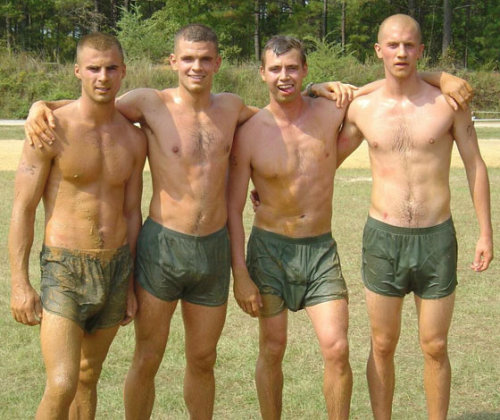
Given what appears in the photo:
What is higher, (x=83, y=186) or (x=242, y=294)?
(x=83, y=186)

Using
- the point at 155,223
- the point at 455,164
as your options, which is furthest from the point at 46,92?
the point at 155,223

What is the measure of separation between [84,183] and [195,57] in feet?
3.27

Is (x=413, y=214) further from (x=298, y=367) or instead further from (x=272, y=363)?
(x=298, y=367)

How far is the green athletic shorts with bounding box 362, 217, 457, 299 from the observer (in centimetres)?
489

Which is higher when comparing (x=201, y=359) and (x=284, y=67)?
(x=284, y=67)

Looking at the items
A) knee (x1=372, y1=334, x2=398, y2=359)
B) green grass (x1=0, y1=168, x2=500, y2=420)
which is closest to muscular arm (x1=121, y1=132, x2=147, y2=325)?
green grass (x1=0, y1=168, x2=500, y2=420)

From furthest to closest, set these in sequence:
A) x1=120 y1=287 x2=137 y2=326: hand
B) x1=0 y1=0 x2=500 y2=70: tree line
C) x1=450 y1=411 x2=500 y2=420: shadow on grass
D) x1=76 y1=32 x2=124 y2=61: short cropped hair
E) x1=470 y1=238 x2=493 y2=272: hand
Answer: x1=0 y1=0 x2=500 y2=70: tree line → x1=450 y1=411 x2=500 y2=420: shadow on grass → x1=470 y1=238 x2=493 y2=272: hand → x1=120 y1=287 x2=137 y2=326: hand → x1=76 y1=32 x2=124 y2=61: short cropped hair

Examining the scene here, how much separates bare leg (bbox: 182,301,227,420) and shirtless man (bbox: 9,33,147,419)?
45cm

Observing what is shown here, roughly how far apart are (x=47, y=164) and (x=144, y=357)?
1.28 m

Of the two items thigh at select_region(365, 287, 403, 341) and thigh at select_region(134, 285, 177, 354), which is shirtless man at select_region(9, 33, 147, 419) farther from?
thigh at select_region(365, 287, 403, 341)

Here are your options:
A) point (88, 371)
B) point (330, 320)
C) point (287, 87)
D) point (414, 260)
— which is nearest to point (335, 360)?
point (330, 320)

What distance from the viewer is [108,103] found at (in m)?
4.57

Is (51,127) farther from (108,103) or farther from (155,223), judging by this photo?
(155,223)

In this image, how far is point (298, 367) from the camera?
6.30m
